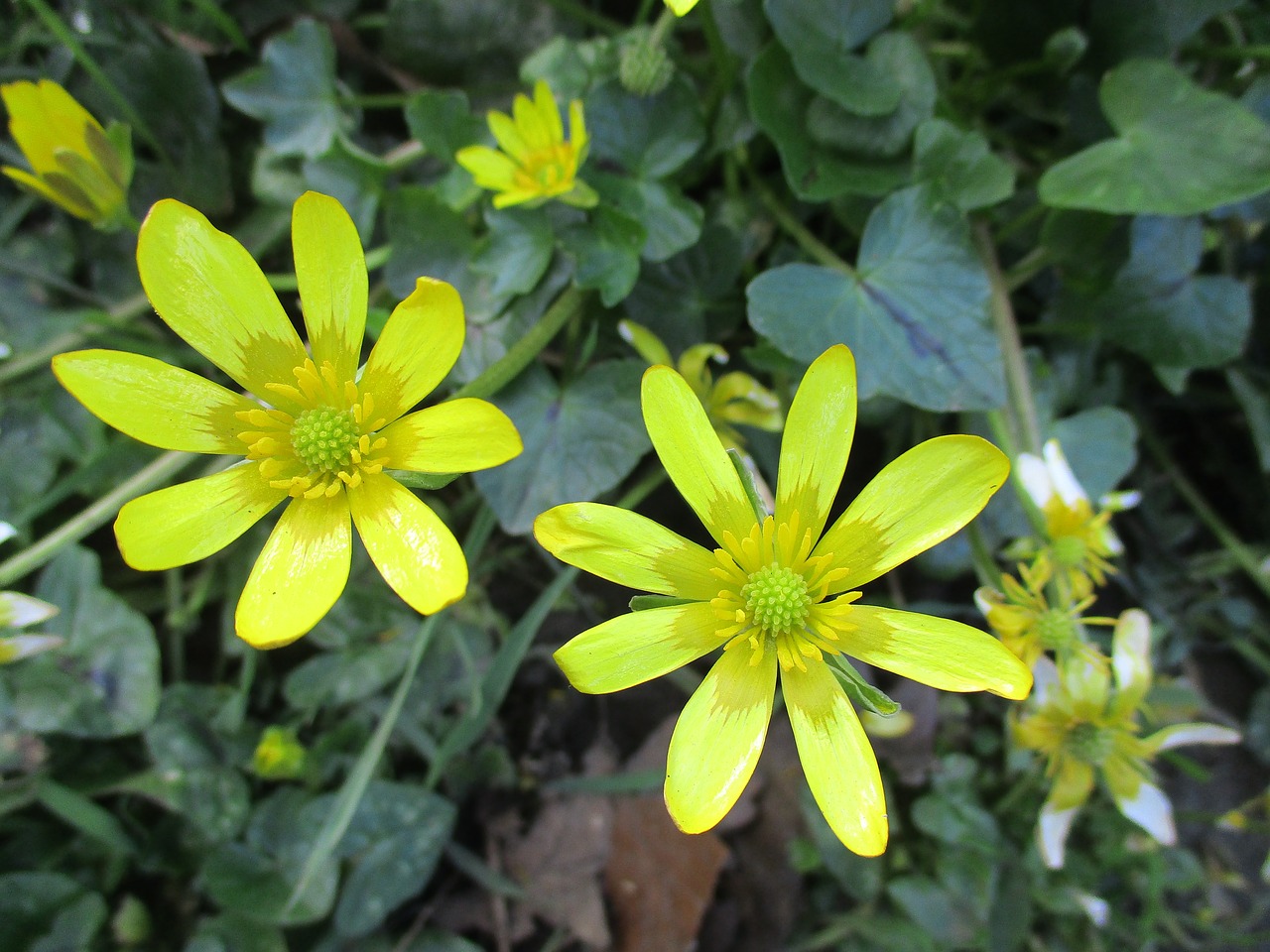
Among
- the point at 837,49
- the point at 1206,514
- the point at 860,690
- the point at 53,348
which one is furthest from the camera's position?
the point at 1206,514

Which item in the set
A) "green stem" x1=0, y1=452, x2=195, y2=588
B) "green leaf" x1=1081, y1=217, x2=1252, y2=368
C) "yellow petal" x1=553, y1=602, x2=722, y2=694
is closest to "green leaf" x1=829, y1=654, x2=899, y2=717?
"yellow petal" x1=553, y1=602, x2=722, y2=694

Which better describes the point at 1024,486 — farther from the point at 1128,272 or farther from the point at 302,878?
the point at 302,878

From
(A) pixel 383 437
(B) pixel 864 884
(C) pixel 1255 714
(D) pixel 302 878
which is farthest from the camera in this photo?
(C) pixel 1255 714

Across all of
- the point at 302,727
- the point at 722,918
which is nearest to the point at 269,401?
the point at 302,727

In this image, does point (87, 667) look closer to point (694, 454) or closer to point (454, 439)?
point (454, 439)

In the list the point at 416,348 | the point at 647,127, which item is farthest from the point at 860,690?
the point at 647,127
